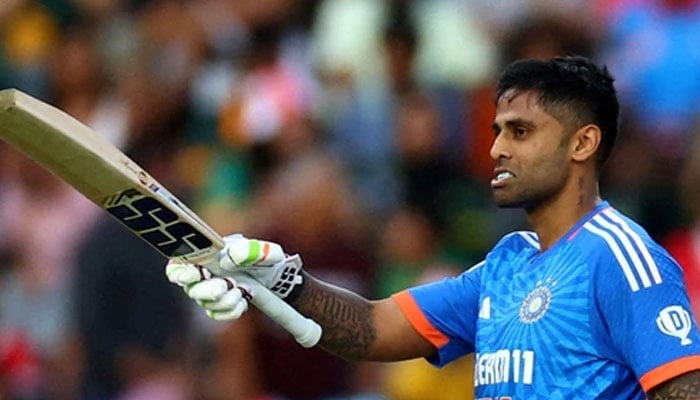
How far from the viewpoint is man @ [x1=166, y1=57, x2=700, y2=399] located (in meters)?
5.32

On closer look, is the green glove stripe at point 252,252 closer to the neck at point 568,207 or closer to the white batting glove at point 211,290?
the white batting glove at point 211,290

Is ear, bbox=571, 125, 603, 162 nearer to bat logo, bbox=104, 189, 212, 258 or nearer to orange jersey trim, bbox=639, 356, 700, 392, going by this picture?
orange jersey trim, bbox=639, 356, 700, 392

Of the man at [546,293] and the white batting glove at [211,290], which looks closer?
the man at [546,293]

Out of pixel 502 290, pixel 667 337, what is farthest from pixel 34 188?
pixel 667 337

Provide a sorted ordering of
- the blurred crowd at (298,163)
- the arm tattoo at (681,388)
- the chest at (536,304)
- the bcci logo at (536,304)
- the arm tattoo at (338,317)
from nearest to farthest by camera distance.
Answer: the arm tattoo at (681,388) < the chest at (536,304) < the bcci logo at (536,304) < the arm tattoo at (338,317) < the blurred crowd at (298,163)

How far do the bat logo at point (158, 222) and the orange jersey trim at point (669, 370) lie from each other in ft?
4.74

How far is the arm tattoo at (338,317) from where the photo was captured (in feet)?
19.8

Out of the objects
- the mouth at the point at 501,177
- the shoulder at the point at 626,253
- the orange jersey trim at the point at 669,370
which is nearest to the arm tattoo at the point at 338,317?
the mouth at the point at 501,177

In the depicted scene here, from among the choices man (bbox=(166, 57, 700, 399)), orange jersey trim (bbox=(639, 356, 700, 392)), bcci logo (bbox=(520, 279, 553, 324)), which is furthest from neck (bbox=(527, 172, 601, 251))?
orange jersey trim (bbox=(639, 356, 700, 392))

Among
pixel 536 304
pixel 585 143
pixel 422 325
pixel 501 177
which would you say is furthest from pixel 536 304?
pixel 422 325

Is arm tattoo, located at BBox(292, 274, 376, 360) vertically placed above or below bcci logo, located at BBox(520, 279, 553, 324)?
above

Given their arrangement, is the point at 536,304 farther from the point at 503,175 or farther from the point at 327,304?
the point at 327,304

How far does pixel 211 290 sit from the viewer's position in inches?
215

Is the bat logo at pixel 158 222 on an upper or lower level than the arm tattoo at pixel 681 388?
upper
